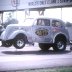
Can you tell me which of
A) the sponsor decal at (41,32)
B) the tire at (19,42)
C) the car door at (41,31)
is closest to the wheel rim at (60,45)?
the car door at (41,31)

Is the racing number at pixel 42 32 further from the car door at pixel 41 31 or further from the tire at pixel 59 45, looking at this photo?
the tire at pixel 59 45

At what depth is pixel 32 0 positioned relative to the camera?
120 feet

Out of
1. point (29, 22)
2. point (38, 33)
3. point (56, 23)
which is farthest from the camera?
point (56, 23)

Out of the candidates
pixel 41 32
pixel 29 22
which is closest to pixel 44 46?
pixel 41 32

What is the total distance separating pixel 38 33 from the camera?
17.3 metres

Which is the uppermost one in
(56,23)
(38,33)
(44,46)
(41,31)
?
(56,23)

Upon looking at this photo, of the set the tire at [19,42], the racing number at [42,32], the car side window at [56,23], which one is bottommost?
the tire at [19,42]

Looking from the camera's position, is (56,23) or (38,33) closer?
(38,33)

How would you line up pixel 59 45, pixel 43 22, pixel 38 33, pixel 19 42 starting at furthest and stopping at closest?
pixel 59 45 → pixel 43 22 → pixel 38 33 → pixel 19 42

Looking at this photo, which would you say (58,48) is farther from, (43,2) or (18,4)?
(18,4)

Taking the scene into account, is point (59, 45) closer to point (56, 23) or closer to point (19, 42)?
point (56, 23)

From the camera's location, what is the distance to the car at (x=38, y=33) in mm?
16828

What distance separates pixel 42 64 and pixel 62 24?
264 inches

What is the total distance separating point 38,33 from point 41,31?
21cm
